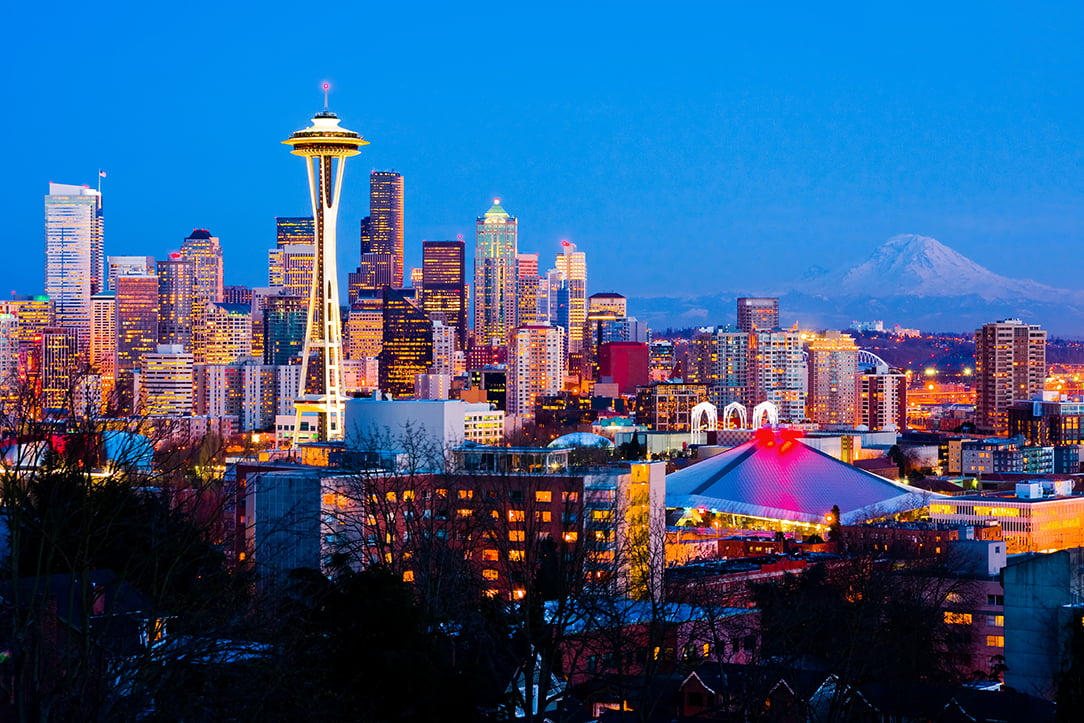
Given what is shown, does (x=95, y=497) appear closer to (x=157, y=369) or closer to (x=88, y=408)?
(x=88, y=408)

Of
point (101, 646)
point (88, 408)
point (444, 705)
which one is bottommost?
point (444, 705)

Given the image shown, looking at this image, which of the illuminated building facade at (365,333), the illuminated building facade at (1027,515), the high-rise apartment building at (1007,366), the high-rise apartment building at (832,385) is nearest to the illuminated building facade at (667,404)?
the high-rise apartment building at (832,385)

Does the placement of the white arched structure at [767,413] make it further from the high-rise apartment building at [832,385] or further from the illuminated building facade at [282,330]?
the illuminated building facade at [282,330]

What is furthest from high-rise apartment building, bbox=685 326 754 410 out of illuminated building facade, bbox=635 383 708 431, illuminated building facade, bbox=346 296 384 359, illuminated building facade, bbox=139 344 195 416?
illuminated building facade, bbox=139 344 195 416

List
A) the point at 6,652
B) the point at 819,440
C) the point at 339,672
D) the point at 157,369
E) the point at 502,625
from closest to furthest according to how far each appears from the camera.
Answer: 1. the point at 6,652
2. the point at 339,672
3. the point at 502,625
4. the point at 819,440
5. the point at 157,369

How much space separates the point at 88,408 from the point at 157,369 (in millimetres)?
134335

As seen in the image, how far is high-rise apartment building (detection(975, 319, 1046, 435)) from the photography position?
464 ft

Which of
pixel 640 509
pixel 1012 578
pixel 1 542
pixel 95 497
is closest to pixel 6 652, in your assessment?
pixel 95 497

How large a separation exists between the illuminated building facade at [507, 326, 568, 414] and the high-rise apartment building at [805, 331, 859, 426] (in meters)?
23.5

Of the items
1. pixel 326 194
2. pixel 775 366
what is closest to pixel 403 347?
pixel 775 366

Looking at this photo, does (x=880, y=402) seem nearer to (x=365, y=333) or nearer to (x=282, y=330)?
(x=282, y=330)

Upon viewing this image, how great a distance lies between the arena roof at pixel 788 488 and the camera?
6297cm

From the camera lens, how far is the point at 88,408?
48.6 ft

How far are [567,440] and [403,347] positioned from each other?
9563cm
